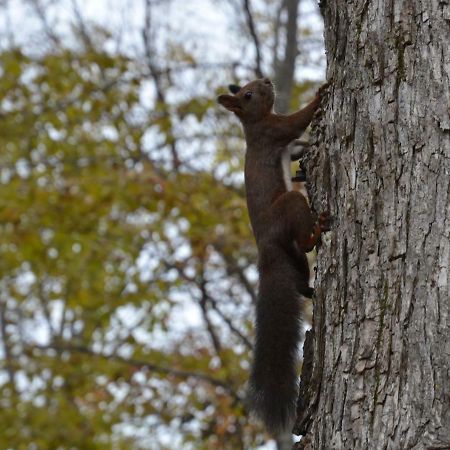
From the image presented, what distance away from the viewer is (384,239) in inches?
93.0

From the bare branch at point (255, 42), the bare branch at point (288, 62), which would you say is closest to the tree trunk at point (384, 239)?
the bare branch at point (288, 62)

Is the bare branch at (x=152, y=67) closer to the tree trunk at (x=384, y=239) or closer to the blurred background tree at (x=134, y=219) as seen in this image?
the blurred background tree at (x=134, y=219)

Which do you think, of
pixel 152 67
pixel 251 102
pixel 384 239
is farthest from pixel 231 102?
pixel 152 67

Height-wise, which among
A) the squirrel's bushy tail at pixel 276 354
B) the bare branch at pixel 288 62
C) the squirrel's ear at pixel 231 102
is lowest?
the squirrel's bushy tail at pixel 276 354

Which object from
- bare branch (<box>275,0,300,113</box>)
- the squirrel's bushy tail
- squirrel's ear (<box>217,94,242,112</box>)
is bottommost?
the squirrel's bushy tail

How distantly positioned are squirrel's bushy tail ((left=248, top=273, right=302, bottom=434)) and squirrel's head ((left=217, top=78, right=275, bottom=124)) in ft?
4.71

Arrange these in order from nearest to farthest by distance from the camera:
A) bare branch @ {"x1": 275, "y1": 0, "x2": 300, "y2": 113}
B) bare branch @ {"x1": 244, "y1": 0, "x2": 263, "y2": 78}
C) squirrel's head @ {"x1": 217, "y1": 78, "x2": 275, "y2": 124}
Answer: squirrel's head @ {"x1": 217, "y1": 78, "x2": 275, "y2": 124} → bare branch @ {"x1": 275, "y1": 0, "x2": 300, "y2": 113} → bare branch @ {"x1": 244, "y1": 0, "x2": 263, "y2": 78}

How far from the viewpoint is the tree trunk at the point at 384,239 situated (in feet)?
7.09

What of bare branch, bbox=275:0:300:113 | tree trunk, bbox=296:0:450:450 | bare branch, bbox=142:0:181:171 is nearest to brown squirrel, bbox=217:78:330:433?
tree trunk, bbox=296:0:450:450

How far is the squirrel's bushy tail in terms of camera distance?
2922 mm

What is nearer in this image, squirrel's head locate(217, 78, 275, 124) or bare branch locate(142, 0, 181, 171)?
squirrel's head locate(217, 78, 275, 124)

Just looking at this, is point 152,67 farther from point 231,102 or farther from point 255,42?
point 231,102

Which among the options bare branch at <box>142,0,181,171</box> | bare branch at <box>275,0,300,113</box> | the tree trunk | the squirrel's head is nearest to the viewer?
the tree trunk

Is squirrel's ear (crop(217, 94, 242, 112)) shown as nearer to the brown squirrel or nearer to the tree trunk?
the brown squirrel
